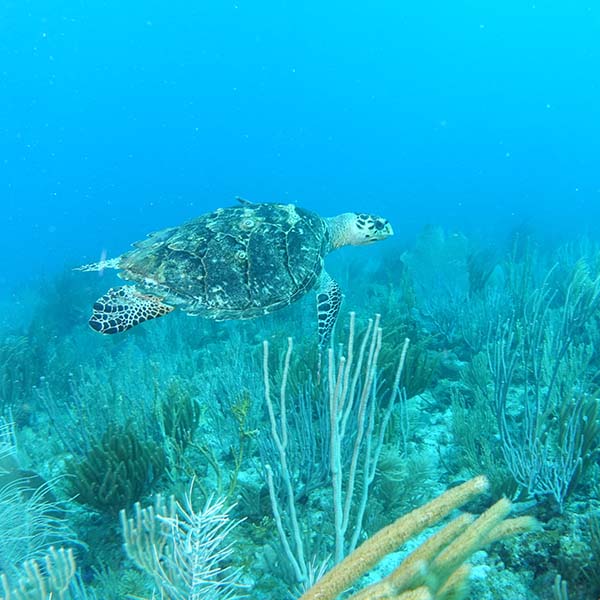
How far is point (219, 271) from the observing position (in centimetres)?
472

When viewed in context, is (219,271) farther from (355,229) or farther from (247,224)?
(355,229)

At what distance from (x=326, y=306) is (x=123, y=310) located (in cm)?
269

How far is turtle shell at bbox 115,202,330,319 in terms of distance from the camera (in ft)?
15.3

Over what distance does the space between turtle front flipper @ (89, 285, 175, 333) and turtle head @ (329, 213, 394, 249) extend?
126 inches

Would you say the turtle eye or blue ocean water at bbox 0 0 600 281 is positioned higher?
blue ocean water at bbox 0 0 600 281

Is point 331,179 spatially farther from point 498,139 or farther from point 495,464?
point 495,464

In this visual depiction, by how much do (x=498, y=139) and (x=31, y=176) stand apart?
125189 mm

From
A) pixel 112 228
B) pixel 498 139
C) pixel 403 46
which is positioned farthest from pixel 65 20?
pixel 498 139

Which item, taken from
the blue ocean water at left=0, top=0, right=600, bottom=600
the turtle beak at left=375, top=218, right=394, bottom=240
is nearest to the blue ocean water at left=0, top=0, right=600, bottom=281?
the blue ocean water at left=0, top=0, right=600, bottom=600

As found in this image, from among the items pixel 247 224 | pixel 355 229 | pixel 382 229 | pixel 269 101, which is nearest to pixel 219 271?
pixel 247 224

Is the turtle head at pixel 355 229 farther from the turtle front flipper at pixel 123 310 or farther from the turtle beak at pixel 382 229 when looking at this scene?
the turtle front flipper at pixel 123 310

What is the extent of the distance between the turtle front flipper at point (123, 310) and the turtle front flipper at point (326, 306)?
205 cm

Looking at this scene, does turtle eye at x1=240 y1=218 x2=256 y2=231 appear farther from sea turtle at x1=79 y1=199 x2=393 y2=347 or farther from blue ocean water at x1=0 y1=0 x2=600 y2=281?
blue ocean water at x1=0 y1=0 x2=600 y2=281

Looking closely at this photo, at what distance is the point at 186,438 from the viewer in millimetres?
3951
